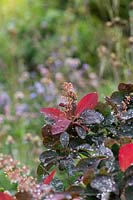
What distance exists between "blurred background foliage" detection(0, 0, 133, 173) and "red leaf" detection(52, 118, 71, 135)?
242cm

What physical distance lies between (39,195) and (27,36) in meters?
5.83

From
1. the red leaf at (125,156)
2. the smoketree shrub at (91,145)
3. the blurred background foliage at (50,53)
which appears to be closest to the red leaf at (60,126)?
the smoketree shrub at (91,145)

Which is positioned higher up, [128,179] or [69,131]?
[69,131]

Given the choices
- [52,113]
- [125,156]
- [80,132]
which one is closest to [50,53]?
[52,113]

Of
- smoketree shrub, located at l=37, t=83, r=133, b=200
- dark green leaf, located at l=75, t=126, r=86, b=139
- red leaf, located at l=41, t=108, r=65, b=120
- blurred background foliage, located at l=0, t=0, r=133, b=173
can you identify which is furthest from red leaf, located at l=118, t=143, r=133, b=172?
blurred background foliage, located at l=0, t=0, r=133, b=173

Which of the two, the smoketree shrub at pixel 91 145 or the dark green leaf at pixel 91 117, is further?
the dark green leaf at pixel 91 117

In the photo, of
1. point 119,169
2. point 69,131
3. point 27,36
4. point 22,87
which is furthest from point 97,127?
point 27,36

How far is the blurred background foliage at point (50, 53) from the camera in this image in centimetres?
475

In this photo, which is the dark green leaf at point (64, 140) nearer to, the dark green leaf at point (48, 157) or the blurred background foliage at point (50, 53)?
the dark green leaf at point (48, 157)

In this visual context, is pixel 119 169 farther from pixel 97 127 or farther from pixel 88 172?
pixel 97 127

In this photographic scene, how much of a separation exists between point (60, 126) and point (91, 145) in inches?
5.3

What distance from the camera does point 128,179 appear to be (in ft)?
4.48

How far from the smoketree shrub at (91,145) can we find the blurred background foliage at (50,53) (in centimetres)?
234

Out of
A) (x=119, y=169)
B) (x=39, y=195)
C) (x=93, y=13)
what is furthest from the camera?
(x=93, y=13)
